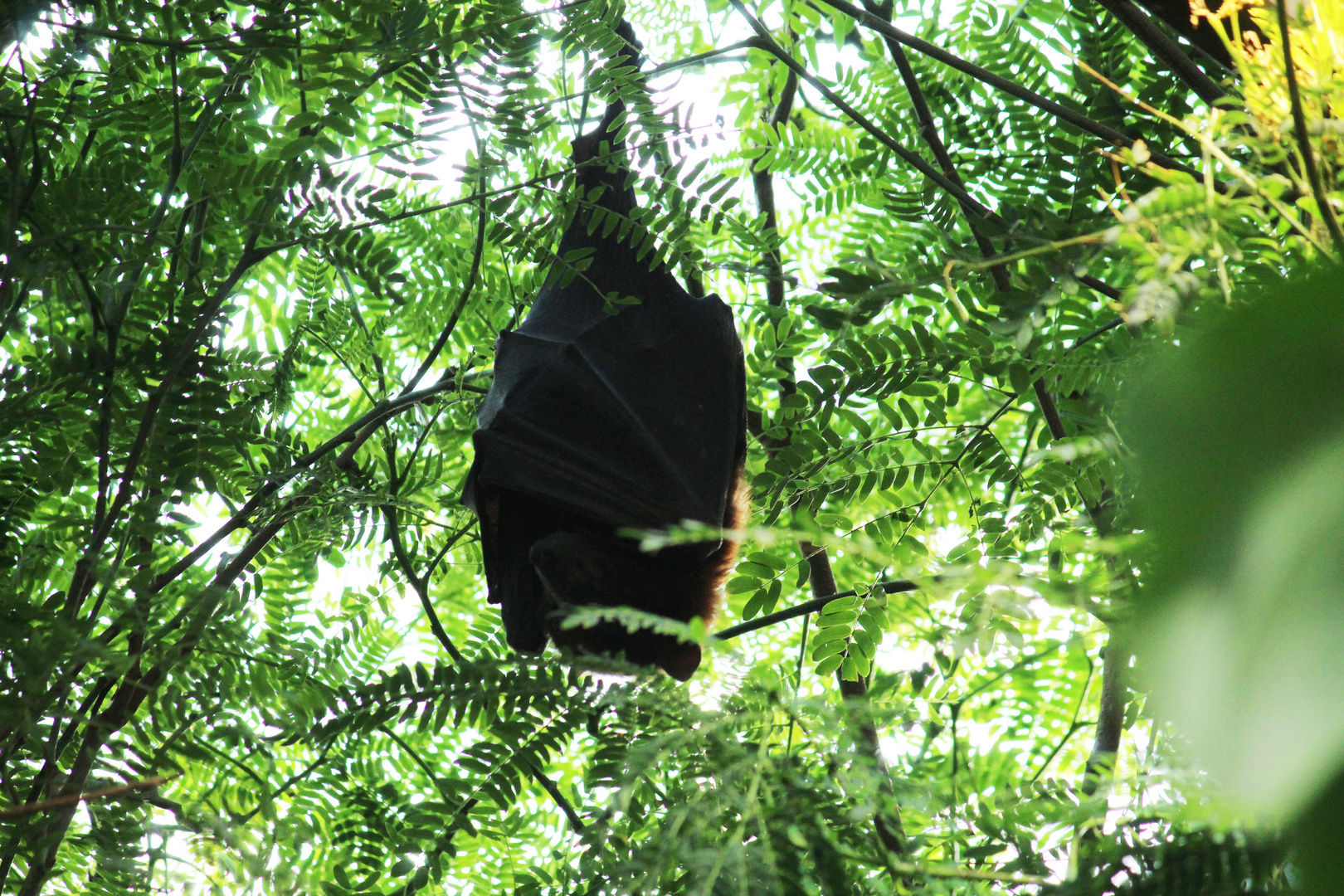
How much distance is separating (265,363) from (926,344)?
0.86 metres

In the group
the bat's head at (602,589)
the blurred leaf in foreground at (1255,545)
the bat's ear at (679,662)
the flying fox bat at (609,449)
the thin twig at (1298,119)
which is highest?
the flying fox bat at (609,449)

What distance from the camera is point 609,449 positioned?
1.38 meters

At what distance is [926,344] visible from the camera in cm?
95

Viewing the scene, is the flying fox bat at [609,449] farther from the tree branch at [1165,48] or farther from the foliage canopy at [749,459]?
the tree branch at [1165,48]

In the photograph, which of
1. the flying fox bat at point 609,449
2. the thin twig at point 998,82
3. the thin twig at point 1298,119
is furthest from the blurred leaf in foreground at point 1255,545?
the flying fox bat at point 609,449

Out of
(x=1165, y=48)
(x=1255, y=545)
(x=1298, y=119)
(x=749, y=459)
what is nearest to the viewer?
(x=1255, y=545)

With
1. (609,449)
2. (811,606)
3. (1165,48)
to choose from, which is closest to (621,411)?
(609,449)

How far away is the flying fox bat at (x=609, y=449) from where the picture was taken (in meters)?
1.32

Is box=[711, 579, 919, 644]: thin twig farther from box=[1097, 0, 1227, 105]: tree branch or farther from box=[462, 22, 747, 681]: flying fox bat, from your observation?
box=[1097, 0, 1227, 105]: tree branch

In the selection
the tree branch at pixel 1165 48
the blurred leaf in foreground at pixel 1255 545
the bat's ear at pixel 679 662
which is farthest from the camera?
the bat's ear at pixel 679 662

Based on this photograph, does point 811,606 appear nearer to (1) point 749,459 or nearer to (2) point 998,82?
(2) point 998,82

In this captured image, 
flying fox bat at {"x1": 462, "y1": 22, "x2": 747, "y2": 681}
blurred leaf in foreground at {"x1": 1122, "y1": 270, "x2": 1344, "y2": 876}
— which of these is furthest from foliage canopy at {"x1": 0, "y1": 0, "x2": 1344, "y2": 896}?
flying fox bat at {"x1": 462, "y1": 22, "x2": 747, "y2": 681}

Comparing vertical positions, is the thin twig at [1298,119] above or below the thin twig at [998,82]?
below

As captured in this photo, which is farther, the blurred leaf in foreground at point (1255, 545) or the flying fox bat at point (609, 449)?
the flying fox bat at point (609, 449)
